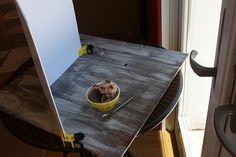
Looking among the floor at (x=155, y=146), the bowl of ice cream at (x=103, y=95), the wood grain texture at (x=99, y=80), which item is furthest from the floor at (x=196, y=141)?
the bowl of ice cream at (x=103, y=95)

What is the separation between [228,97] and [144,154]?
3.46 ft

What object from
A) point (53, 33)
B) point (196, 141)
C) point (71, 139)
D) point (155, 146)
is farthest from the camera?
point (155, 146)

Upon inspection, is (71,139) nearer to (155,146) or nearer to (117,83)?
(117,83)

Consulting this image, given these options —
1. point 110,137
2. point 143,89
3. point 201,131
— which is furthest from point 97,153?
point 201,131

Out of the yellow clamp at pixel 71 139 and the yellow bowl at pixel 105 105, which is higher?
the yellow bowl at pixel 105 105

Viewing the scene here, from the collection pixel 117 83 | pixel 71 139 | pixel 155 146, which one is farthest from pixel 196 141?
pixel 71 139

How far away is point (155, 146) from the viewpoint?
1.61 metres

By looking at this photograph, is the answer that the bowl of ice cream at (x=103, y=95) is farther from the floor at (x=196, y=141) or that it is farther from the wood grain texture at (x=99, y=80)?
the floor at (x=196, y=141)

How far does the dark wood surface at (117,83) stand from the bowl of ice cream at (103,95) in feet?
0.08

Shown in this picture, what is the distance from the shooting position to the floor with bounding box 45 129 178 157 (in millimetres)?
1566

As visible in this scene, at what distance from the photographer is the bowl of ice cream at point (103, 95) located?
2.49ft

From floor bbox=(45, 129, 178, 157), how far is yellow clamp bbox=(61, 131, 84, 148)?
3.01 ft

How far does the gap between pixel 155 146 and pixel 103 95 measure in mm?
928

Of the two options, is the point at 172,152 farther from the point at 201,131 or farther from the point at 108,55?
the point at 108,55
